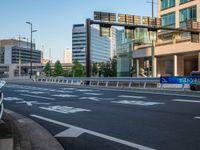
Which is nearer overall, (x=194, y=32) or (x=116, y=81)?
(x=116, y=81)

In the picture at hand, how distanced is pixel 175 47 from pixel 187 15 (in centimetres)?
675

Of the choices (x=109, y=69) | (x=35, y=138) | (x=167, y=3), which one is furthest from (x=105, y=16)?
(x=109, y=69)

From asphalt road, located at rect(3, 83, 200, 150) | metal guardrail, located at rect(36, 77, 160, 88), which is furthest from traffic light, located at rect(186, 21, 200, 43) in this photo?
asphalt road, located at rect(3, 83, 200, 150)

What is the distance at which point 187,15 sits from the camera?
7119cm

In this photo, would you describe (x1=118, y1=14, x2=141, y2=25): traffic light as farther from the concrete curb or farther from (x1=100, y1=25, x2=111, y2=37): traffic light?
the concrete curb

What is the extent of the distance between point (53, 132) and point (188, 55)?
65.9 meters

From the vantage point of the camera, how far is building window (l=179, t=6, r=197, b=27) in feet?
227

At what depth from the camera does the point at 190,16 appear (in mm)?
70375

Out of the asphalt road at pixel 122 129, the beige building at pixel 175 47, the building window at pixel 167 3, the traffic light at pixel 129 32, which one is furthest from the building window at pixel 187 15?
the asphalt road at pixel 122 129

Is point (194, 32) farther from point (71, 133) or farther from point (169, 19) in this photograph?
point (71, 133)

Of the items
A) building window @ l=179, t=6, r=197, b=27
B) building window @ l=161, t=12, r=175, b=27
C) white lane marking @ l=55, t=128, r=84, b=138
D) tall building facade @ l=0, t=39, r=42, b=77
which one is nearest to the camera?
white lane marking @ l=55, t=128, r=84, b=138

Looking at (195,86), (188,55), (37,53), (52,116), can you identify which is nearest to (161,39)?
(188,55)

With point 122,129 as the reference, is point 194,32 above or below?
above

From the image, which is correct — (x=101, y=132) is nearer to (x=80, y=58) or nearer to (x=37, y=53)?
(x=37, y=53)
